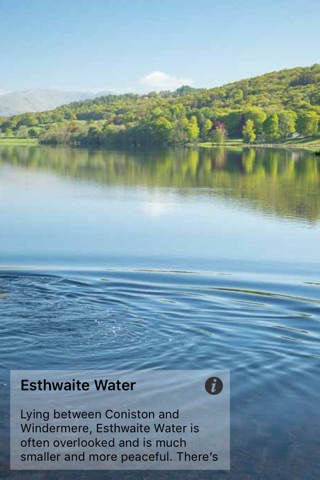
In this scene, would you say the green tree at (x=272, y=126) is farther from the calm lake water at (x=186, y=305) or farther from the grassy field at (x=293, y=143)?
the calm lake water at (x=186, y=305)

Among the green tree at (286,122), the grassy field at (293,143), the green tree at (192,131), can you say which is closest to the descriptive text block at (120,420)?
the grassy field at (293,143)

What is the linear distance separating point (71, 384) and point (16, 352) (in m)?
1.66

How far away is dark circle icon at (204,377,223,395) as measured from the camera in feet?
35.8

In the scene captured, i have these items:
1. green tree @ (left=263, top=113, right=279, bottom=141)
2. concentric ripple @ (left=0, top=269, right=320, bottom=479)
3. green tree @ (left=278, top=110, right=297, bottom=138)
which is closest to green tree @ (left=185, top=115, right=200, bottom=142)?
green tree @ (left=263, top=113, right=279, bottom=141)

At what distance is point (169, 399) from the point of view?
1039 cm

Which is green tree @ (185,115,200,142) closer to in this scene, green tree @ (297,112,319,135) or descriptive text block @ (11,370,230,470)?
green tree @ (297,112,319,135)

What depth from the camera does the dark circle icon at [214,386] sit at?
10.9 metres

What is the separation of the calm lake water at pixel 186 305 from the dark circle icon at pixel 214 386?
250 mm

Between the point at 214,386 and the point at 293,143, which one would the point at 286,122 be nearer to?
the point at 293,143

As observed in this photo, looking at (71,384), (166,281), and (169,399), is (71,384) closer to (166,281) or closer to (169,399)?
(169,399)

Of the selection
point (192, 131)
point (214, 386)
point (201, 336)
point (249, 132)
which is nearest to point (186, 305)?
point (201, 336)

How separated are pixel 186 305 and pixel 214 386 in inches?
196

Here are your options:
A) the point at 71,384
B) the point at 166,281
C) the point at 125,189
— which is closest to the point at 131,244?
the point at 166,281

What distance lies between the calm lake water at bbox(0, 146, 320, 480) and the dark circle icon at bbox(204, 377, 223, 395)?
250 mm
